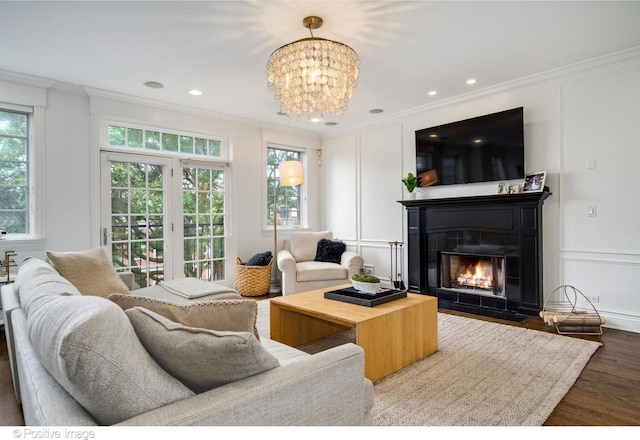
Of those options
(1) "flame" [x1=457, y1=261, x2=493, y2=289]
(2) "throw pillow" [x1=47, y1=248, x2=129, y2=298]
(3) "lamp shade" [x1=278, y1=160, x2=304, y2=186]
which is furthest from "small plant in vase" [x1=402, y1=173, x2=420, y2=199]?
(2) "throw pillow" [x1=47, y1=248, x2=129, y2=298]

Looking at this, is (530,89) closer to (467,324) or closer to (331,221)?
(467,324)

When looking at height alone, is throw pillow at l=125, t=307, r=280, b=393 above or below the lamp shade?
below

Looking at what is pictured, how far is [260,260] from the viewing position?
5.13 metres

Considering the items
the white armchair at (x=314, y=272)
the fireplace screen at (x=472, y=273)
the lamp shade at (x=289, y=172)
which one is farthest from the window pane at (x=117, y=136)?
the fireplace screen at (x=472, y=273)

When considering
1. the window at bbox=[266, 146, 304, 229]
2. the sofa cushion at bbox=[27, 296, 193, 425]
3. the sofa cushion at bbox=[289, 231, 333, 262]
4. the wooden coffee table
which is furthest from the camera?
the window at bbox=[266, 146, 304, 229]

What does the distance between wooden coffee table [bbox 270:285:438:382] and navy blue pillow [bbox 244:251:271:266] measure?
2123 mm

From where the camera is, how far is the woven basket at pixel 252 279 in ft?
16.4

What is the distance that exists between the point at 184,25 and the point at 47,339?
2.53 meters

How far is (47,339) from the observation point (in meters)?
1.00

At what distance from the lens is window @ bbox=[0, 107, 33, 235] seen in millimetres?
3654

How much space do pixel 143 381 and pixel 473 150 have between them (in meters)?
Answer: 4.24

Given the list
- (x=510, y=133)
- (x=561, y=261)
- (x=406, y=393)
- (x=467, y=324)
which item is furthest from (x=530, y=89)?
(x=406, y=393)

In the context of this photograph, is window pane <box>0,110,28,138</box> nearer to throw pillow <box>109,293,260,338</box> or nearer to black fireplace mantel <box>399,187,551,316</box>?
throw pillow <box>109,293,260,338</box>

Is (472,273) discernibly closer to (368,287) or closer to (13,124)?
(368,287)
